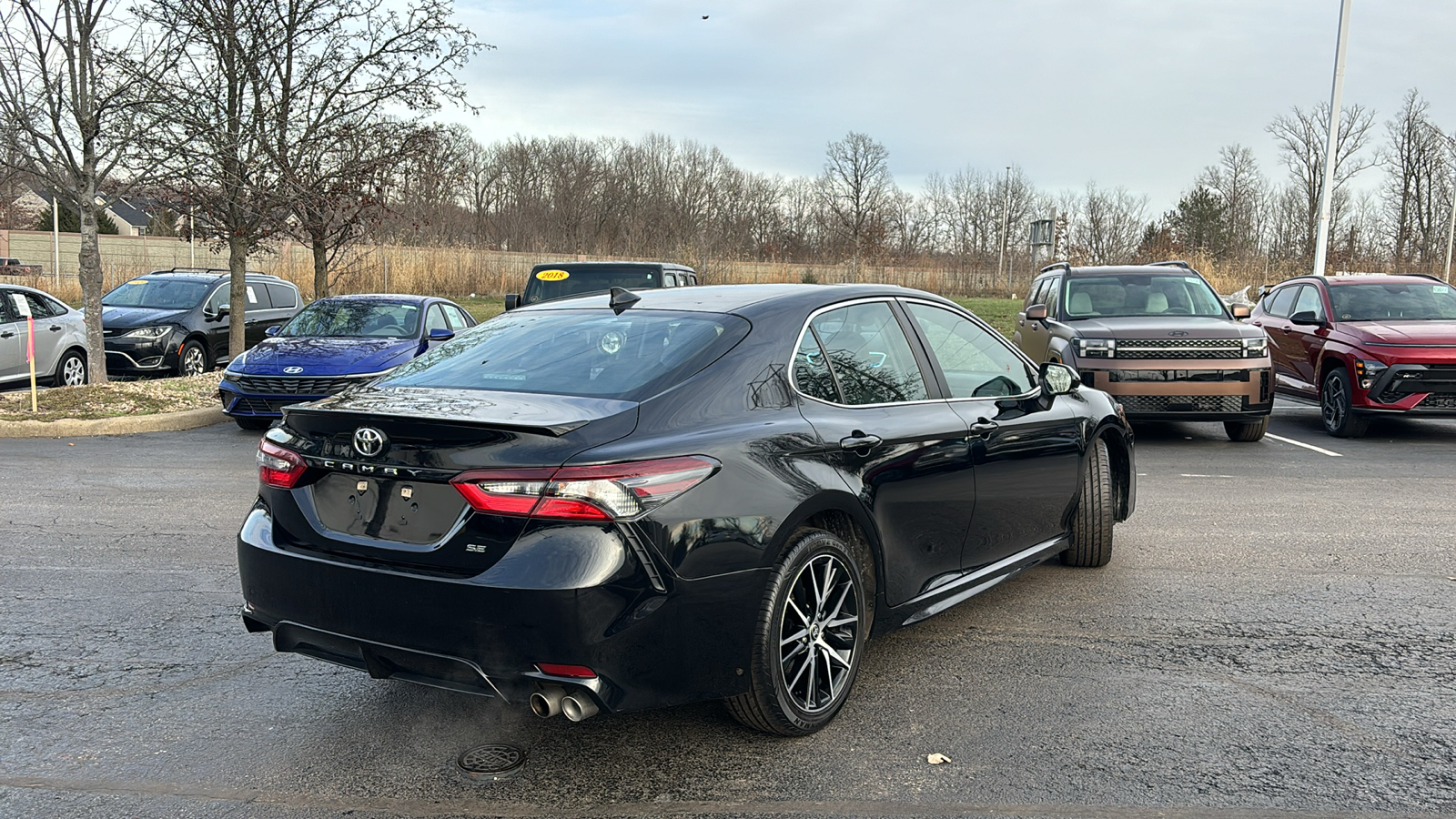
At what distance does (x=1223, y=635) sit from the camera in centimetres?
491

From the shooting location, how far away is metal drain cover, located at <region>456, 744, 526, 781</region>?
3.46 metres

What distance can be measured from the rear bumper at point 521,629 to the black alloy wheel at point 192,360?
14531 millimetres

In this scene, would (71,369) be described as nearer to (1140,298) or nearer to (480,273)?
(1140,298)

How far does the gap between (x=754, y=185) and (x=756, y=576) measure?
6575cm

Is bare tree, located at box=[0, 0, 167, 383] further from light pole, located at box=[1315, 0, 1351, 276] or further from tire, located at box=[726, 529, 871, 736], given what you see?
light pole, located at box=[1315, 0, 1351, 276]

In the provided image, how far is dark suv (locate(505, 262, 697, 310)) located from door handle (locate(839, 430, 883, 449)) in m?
10.1

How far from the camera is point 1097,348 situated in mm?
11039

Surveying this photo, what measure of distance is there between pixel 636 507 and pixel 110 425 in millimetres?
10707

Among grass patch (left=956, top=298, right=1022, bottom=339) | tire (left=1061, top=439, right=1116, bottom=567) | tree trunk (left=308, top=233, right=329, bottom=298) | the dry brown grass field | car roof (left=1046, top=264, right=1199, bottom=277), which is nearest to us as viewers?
tire (left=1061, top=439, right=1116, bottom=567)

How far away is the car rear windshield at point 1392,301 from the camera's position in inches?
491

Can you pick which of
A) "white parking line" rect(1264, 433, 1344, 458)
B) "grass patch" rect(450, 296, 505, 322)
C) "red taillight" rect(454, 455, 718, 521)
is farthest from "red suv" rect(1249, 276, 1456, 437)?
"grass patch" rect(450, 296, 505, 322)

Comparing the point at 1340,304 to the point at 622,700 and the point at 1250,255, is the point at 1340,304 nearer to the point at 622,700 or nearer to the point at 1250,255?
the point at 622,700

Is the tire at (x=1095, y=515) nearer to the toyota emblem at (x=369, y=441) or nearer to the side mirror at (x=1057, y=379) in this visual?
the side mirror at (x=1057, y=379)

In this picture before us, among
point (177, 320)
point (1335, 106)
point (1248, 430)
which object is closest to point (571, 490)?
point (1248, 430)
